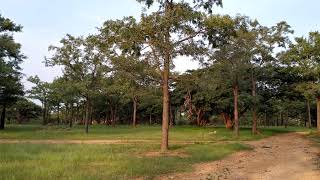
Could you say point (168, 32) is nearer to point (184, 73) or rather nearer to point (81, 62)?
point (184, 73)

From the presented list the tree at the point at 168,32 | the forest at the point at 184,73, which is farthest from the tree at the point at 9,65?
the tree at the point at 168,32

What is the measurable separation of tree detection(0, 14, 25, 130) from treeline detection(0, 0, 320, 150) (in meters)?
4.35

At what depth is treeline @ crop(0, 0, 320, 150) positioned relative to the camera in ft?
83.4

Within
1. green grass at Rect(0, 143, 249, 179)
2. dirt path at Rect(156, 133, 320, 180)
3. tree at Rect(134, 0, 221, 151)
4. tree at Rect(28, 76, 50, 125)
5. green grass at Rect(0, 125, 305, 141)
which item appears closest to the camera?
green grass at Rect(0, 143, 249, 179)

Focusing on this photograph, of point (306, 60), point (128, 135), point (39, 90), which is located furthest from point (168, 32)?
point (39, 90)

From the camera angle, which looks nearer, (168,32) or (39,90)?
(168,32)

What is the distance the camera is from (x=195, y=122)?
7669cm

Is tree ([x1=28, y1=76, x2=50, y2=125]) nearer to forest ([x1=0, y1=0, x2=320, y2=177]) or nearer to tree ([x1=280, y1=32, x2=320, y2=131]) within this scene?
forest ([x1=0, y1=0, x2=320, y2=177])

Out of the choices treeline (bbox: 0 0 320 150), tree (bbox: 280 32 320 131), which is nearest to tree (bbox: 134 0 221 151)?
treeline (bbox: 0 0 320 150)

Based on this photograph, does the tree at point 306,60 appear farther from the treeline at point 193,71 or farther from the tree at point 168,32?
the tree at point 168,32

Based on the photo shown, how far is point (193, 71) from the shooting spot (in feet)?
104

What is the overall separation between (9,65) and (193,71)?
2555 cm

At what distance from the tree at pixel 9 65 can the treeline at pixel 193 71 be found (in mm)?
4349

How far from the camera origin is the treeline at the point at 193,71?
25406mm
